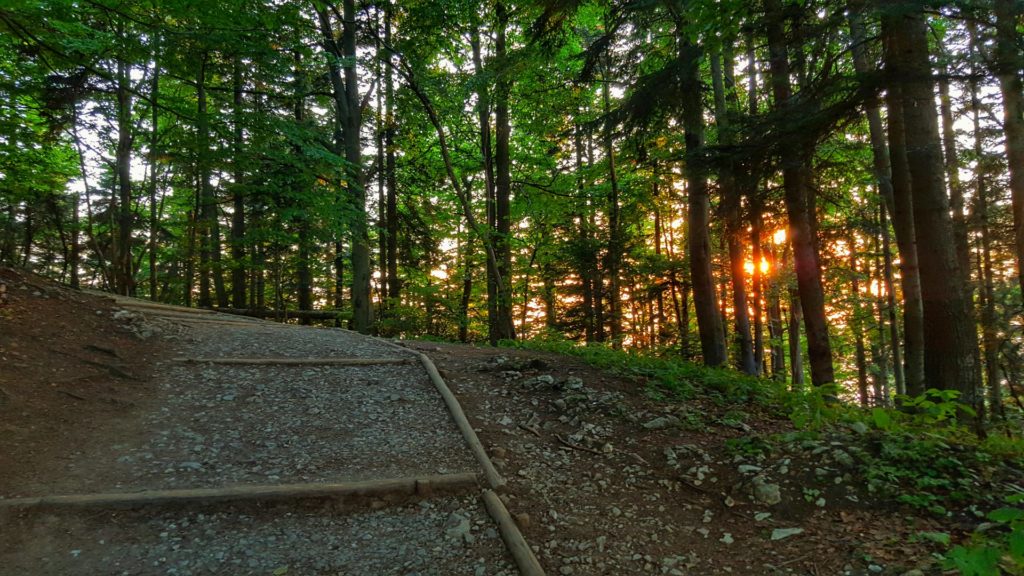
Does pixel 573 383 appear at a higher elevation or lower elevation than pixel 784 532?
higher

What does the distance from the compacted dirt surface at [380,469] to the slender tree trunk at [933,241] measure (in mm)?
1915

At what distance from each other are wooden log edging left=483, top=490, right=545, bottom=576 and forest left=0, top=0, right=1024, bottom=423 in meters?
3.44

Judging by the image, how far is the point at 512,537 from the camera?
126 inches

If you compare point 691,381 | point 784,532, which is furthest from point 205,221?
point 784,532

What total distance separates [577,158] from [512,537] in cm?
1800

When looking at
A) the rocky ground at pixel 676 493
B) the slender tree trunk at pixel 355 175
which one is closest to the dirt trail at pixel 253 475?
the rocky ground at pixel 676 493

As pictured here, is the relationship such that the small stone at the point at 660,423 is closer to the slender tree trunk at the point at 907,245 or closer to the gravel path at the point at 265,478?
the gravel path at the point at 265,478

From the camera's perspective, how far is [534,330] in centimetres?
1866

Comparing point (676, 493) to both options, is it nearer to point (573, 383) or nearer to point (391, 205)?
A: point (573, 383)

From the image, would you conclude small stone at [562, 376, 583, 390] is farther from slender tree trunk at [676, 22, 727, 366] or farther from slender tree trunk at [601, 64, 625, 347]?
slender tree trunk at [601, 64, 625, 347]

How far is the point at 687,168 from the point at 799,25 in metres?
2.23

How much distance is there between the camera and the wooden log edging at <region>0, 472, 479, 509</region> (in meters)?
3.23

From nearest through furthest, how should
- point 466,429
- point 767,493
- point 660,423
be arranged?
1. point 767,493
2. point 466,429
3. point 660,423

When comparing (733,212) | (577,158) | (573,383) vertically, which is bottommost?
(573,383)
